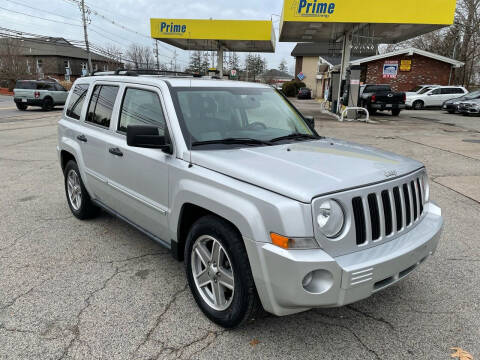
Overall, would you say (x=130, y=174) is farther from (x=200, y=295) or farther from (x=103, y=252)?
(x=200, y=295)

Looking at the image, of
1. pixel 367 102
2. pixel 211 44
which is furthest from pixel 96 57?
pixel 367 102

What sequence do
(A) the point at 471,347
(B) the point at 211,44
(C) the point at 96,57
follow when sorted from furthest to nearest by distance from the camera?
1. (C) the point at 96,57
2. (B) the point at 211,44
3. (A) the point at 471,347

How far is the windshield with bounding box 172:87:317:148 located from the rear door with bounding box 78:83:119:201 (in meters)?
1.11

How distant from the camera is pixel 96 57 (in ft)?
251

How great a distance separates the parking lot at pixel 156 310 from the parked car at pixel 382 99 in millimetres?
18821

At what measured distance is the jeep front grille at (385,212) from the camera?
2.38 metres

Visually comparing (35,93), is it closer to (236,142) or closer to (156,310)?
(236,142)

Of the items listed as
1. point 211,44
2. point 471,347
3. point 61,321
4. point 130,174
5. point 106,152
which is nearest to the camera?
point 471,347

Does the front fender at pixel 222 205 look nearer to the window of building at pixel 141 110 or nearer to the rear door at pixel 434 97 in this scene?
the window of building at pixel 141 110

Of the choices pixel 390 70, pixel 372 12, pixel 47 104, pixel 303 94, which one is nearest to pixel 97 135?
pixel 372 12

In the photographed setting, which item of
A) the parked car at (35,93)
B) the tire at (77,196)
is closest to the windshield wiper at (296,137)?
the tire at (77,196)

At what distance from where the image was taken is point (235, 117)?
3.53 metres

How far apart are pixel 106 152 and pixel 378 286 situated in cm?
290

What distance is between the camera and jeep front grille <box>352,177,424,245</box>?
7.82 feet
